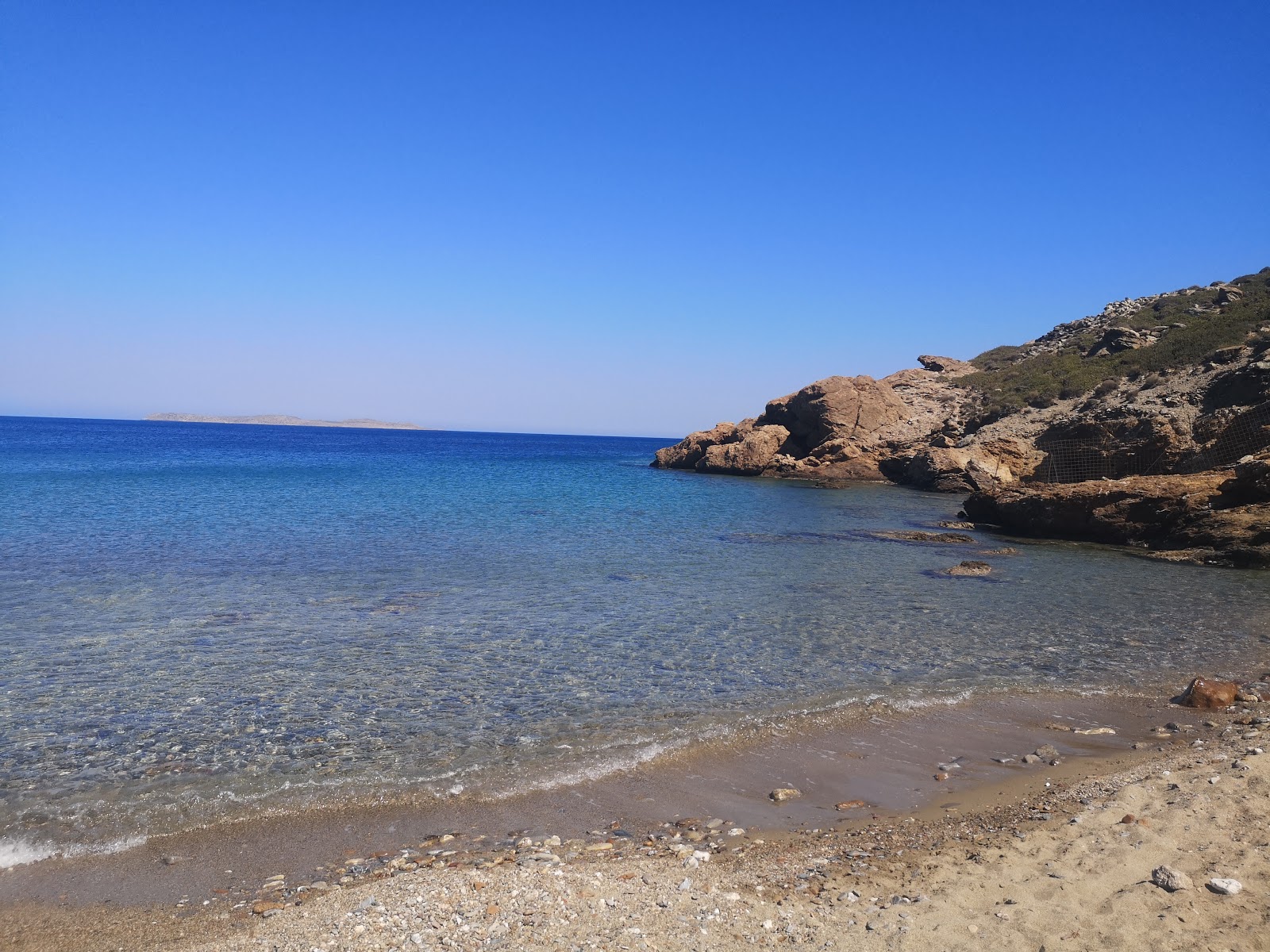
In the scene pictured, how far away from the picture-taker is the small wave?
5.67 metres

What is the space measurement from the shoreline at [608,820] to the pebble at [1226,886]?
1.82 meters

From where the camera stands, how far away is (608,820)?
629 centimetres

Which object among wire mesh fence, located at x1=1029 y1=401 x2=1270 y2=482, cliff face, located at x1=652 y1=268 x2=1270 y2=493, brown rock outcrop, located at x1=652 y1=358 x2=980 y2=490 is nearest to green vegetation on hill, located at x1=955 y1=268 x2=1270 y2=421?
cliff face, located at x1=652 y1=268 x2=1270 y2=493

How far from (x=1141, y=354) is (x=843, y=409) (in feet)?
57.8

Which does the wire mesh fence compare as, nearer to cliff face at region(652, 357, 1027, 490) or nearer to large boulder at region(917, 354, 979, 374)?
cliff face at region(652, 357, 1027, 490)

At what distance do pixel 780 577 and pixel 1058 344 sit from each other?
60194mm

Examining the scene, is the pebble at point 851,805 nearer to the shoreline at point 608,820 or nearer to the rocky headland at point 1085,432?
the shoreline at point 608,820

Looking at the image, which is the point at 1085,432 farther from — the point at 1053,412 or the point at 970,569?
the point at 970,569

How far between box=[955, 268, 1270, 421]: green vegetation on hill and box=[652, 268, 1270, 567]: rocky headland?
0.55 feet

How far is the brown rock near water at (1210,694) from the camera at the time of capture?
8.96 meters

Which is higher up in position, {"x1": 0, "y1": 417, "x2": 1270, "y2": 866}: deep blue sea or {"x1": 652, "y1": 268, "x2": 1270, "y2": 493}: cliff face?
{"x1": 652, "y1": 268, "x2": 1270, "y2": 493}: cliff face

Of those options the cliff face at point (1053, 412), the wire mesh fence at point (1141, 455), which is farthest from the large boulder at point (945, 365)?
the wire mesh fence at point (1141, 455)

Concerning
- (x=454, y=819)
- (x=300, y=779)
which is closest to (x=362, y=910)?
(x=454, y=819)

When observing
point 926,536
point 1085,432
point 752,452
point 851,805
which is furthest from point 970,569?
point 752,452
